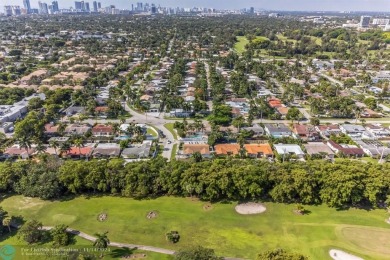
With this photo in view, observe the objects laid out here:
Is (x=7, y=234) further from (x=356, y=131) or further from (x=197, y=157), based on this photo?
(x=356, y=131)

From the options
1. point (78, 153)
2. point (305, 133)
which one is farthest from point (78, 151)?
point (305, 133)

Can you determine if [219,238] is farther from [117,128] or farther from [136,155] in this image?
[117,128]

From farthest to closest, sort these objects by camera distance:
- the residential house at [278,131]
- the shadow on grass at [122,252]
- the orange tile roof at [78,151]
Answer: the residential house at [278,131] < the orange tile roof at [78,151] < the shadow on grass at [122,252]

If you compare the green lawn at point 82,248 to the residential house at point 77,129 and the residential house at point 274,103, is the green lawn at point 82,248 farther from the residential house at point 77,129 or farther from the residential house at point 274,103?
the residential house at point 274,103

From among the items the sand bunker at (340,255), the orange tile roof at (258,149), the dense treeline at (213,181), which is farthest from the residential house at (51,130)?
the sand bunker at (340,255)

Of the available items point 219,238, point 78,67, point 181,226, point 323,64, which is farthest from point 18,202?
point 323,64

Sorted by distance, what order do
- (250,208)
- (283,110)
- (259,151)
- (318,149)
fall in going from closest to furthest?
(250,208) → (259,151) → (318,149) → (283,110)

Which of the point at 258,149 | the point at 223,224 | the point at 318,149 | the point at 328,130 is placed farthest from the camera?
the point at 328,130

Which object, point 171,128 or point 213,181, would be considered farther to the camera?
point 171,128
